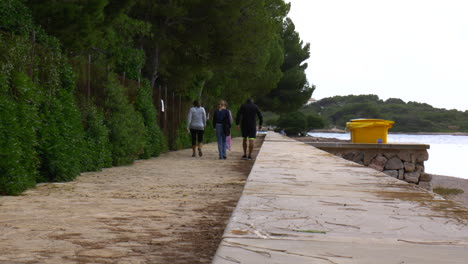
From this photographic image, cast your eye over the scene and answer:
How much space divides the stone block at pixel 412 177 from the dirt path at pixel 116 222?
9327mm

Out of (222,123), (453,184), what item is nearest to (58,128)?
(222,123)

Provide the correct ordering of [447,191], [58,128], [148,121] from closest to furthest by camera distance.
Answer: [58,128]
[148,121]
[447,191]

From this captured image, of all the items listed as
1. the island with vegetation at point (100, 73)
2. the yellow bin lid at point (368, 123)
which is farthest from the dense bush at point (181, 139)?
the yellow bin lid at point (368, 123)

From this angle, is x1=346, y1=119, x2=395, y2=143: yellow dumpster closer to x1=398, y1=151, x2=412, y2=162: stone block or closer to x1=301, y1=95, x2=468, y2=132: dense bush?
x1=398, y1=151, x2=412, y2=162: stone block

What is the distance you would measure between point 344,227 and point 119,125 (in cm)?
864

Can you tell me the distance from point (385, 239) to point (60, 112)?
629cm

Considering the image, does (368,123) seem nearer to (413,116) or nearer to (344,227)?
(344,227)

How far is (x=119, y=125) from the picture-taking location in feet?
35.7

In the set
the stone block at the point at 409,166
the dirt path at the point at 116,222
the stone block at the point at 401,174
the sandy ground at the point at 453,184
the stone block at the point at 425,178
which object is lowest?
the sandy ground at the point at 453,184

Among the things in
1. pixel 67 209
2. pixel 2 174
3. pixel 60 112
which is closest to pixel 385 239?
pixel 67 209

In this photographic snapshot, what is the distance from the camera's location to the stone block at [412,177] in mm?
15094

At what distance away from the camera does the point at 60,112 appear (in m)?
7.80

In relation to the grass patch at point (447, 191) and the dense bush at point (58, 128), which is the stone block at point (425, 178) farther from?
the dense bush at point (58, 128)

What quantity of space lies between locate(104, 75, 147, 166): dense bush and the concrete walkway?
6791 mm
